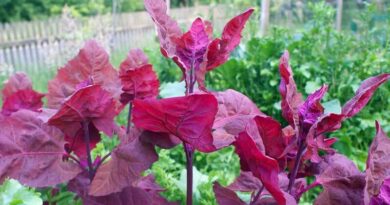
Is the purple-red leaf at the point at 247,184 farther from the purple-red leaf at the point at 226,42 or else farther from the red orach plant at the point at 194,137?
the purple-red leaf at the point at 226,42

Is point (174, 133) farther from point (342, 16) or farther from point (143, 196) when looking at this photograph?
point (342, 16)

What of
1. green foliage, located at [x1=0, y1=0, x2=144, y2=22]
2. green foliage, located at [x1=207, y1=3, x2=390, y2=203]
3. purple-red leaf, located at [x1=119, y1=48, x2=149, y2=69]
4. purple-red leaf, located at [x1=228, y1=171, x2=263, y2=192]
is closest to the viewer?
purple-red leaf, located at [x1=228, y1=171, x2=263, y2=192]

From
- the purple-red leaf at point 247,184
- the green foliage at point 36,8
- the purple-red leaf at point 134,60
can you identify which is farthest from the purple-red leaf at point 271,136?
the green foliage at point 36,8

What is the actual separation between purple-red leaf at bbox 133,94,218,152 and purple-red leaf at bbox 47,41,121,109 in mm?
226

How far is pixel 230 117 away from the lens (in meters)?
0.78

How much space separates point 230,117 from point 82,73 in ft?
1.03

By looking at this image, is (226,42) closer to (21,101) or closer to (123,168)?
(123,168)

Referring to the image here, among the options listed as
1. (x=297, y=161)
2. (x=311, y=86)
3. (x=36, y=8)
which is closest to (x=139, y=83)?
(x=297, y=161)

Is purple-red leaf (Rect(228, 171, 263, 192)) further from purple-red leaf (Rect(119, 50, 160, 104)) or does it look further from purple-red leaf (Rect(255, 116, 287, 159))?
purple-red leaf (Rect(119, 50, 160, 104))

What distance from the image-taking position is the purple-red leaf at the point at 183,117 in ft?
2.07

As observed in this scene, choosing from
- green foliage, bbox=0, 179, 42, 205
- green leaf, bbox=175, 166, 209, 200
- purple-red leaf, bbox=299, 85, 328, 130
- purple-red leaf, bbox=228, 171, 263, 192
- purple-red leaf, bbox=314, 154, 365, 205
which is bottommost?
green leaf, bbox=175, 166, 209, 200

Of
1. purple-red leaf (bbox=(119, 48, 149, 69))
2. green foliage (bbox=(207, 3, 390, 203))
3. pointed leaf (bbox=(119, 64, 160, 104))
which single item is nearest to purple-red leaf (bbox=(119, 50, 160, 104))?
pointed leaf (bbox=(119, 64, 160, 104))

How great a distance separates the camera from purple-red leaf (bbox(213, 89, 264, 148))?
2.45 ft

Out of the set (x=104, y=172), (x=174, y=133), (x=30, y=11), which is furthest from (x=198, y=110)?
(x=30, y=11)
